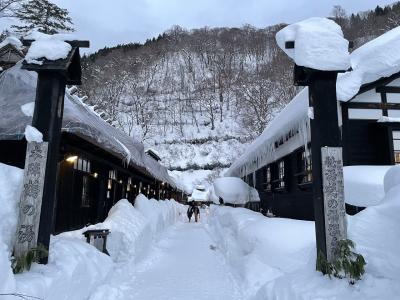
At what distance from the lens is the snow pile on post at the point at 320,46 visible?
18.8 feet

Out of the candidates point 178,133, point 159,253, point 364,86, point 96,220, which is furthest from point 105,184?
point 178,133

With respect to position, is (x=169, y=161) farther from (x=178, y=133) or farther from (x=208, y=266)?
(x=208, y=266)

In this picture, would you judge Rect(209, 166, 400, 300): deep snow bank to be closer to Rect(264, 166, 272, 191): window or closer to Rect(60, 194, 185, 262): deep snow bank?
Rect(60, 194, 185, 262): deep snow bank

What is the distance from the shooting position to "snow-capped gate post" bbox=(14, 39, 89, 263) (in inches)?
219

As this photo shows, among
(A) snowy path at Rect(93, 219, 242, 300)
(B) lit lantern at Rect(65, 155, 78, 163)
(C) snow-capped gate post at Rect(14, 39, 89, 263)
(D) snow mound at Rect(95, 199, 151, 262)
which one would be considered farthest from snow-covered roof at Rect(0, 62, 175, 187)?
(A) snowy path at Rect(93, 219, 242, 300)

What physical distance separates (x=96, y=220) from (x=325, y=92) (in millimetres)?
10617

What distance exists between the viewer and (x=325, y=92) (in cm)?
592

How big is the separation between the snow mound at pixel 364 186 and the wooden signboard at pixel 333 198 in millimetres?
3316

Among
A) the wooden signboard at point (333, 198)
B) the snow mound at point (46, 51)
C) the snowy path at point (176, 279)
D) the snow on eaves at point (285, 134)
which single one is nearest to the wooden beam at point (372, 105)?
the snow on eaves at point (285, 134)

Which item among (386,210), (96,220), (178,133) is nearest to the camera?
(386,210)

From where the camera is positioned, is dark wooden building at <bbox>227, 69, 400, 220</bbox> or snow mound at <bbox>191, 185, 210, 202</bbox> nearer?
dark wooden building at <bbox>227, 69, 400, 220</bbox>

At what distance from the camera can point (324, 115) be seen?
230 inches

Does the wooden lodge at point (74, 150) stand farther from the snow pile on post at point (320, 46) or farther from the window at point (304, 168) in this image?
the window at point (304, 168)

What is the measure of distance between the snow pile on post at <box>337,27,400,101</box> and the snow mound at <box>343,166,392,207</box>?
2.16 meters
